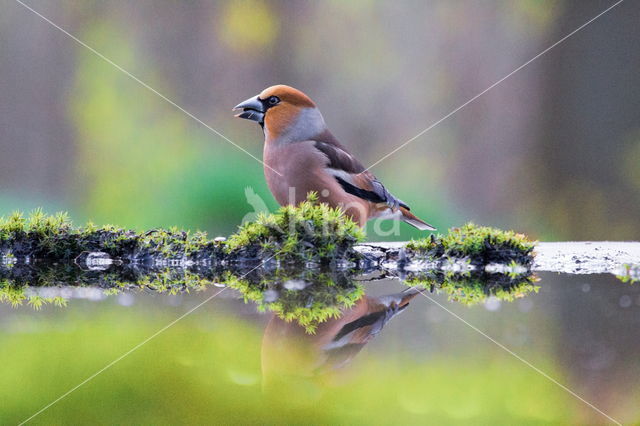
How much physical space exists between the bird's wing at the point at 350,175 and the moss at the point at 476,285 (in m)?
1.30

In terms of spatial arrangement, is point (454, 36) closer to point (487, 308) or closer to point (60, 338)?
point (487, 308)

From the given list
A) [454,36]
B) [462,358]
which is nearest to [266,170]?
[462,358]

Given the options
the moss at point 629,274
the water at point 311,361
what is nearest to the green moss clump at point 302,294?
the water at point 311,361

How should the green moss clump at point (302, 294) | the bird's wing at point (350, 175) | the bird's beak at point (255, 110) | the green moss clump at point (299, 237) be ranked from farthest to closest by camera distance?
the bird's beak at point (255, 110) → the bird's wing at point (350, 175) → the green moss clump at point (299, 237) → the green moss clump at point (302, 294)

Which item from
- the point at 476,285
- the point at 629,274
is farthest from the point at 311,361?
the point at 629,274

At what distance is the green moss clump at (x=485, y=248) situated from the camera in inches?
102

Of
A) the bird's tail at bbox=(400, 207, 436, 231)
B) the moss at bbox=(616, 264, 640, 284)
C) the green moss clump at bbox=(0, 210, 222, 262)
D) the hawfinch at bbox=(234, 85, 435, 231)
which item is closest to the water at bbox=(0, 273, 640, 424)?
the moss at bbox=(616, 264, 640, 284)

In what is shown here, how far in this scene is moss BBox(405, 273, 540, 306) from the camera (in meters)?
1.89

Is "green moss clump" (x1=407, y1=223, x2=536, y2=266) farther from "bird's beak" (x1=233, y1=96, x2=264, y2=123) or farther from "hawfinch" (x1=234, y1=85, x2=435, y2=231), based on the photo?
"bird's beak" (x1=233, y1=96, x2=264, y2=123)

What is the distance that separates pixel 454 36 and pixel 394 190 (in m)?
1.94

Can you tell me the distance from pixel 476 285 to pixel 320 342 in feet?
2.94

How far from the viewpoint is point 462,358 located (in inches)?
48.8

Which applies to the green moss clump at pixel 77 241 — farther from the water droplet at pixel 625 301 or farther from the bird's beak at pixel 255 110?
the water droplet at pixel 625 301

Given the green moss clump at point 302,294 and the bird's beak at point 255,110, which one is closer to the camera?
the green moss clump at point 302,294
